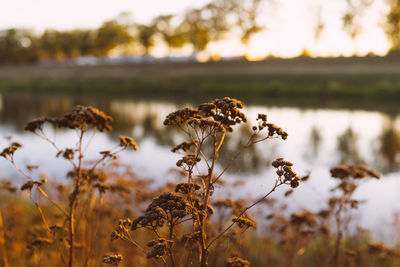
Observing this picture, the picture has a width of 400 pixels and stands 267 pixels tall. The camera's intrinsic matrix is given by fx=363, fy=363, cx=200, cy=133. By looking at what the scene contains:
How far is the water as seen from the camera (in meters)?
11.6

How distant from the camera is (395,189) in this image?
41.1 feet

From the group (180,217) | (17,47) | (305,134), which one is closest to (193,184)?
(180,217)

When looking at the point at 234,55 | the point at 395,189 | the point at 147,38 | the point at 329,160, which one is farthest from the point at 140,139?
the point at 147,38

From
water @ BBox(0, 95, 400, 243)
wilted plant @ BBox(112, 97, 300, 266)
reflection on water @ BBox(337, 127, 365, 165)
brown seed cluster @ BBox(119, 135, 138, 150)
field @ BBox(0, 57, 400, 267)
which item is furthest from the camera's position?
reflection on water @ BBox(337, 127, 365, 165)

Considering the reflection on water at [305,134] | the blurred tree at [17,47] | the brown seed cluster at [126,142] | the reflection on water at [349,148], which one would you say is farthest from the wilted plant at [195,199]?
the blurred tree at [17,47]

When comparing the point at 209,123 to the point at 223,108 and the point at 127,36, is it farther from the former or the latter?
the point at 127,36

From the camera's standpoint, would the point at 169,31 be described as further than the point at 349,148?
Yes

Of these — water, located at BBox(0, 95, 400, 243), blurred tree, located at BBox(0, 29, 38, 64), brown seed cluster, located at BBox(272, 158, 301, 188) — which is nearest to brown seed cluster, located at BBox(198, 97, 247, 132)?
brown seed cluster, located at BBox(272, 158, 301, 188)

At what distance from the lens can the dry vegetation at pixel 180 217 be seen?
2.72 m

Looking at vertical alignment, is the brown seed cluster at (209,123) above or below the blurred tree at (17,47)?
below

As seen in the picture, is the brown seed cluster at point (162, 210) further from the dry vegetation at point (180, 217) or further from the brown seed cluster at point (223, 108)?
the brown seed cluster at point (223, 108)

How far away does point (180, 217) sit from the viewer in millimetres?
2629

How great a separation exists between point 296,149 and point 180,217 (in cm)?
1663

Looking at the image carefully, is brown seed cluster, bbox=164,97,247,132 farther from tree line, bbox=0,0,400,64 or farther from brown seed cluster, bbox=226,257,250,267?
tree line, bbox=0,0,400,64
